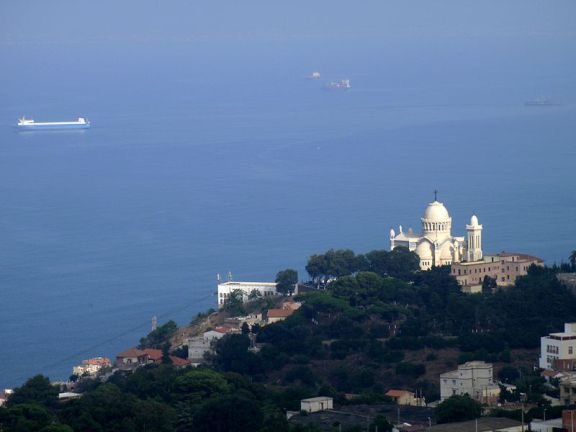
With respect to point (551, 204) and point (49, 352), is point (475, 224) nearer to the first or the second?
point (49, 352)

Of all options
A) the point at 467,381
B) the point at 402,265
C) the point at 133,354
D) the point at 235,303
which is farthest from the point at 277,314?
the point at 467,381

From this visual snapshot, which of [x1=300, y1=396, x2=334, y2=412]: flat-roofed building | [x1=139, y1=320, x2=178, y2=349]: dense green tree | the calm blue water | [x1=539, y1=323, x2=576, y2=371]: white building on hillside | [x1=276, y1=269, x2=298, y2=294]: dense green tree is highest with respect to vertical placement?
the calm blue water

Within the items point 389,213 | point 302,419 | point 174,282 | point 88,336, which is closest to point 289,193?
point 389,213

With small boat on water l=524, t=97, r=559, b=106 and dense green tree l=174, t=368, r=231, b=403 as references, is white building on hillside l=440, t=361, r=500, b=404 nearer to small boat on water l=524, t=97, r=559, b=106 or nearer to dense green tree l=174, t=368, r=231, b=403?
dense green tree l=174, t=368, r=231, b=403

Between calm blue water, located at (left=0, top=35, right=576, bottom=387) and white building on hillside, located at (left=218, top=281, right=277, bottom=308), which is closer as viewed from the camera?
white building on hillside, located at (left=218, top=281, right=277, bottom=308)

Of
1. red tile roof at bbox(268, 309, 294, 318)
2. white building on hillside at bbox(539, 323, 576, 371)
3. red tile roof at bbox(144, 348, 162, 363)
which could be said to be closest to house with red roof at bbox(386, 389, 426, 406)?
white building on hillside at bbox(539, 323, 576, 371)

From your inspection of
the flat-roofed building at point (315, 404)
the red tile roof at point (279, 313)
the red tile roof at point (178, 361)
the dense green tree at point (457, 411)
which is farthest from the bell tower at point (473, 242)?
the dense green tree at point (457, 411)
